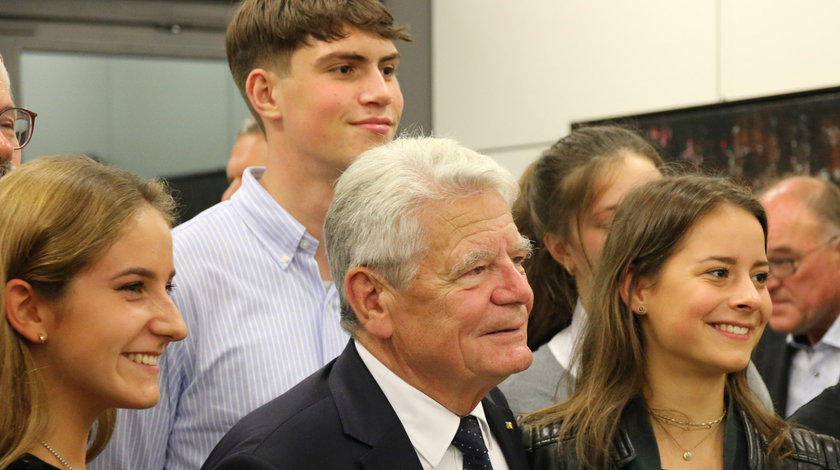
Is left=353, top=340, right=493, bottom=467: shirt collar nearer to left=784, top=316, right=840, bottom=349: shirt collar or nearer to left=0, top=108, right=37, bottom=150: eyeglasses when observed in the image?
left=0, top=108, right=37, bottom=150: eyeglasses

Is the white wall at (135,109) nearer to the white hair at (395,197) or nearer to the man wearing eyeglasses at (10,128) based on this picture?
the man wearing eyeglasses at (10,128)

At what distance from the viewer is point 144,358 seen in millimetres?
1871

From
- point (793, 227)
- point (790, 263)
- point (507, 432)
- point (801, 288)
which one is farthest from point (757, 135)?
point (507, 432)

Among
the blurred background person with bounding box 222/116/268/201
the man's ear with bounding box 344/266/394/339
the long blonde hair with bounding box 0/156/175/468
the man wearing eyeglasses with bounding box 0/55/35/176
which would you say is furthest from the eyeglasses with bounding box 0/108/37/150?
the blurred background person with bounding box 222/116/268/201

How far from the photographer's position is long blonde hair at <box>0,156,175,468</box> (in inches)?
68.3

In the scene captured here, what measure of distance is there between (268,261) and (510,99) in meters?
3.15

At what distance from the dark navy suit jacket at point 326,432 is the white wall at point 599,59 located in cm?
255

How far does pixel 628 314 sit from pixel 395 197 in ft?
2.31

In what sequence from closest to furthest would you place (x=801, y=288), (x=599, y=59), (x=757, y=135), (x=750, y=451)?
(x=750, y=451) → (x=801, y=288) → (x=757, y=135) → (x=599, y=59)

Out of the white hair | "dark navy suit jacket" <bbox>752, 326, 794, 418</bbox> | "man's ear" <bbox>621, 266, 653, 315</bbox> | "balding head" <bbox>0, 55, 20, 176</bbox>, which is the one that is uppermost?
"balding head" <bbox>0, 55, 20, 176</bbox>

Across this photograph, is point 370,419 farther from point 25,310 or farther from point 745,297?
point 745,297

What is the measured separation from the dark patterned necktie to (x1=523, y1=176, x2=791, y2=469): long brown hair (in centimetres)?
32

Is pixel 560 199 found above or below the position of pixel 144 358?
above

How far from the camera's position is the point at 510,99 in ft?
17.2
